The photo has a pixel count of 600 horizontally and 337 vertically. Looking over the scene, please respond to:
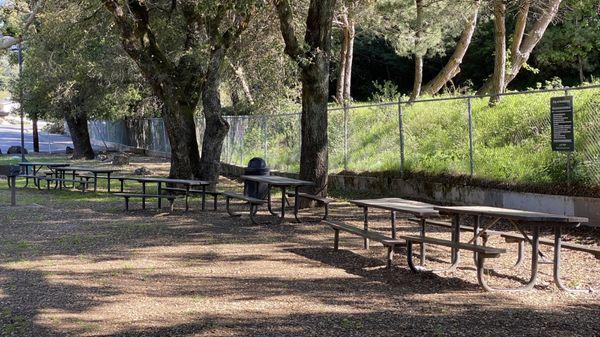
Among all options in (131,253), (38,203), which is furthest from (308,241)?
(38,203)

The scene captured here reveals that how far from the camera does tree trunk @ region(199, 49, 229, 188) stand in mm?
19516

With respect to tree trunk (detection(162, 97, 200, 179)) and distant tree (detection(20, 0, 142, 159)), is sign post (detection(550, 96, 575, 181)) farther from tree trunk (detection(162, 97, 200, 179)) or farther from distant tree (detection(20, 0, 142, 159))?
distant tree (detection(20, 0, 142, 159))

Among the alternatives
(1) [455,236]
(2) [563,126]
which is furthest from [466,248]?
(2) [563,126]

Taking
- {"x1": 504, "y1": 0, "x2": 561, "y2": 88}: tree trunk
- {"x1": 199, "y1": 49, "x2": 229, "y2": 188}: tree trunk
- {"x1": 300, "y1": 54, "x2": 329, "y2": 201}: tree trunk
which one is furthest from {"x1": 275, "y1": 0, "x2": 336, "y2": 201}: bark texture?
{"x1": 504, "y1": 0, "x2": 561, "y2": 88}: tree trunk

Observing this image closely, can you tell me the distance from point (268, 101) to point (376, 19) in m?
5.38

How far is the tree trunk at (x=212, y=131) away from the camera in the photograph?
1952cm

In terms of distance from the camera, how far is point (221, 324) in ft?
21.9

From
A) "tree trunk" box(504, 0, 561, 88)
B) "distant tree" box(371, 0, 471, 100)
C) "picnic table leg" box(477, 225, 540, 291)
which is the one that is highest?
"distant tree" box(371, 0, 471, 100)

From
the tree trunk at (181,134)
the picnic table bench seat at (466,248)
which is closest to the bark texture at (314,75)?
the tree trunk at (181,134)

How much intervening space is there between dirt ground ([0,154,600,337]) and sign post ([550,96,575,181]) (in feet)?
4.59

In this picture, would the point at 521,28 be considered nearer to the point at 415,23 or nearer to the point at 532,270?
the point at 415,23

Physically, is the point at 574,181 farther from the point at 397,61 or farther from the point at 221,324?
the point at 397,61

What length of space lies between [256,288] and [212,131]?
38.1 ft

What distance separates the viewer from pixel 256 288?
8281 mm
